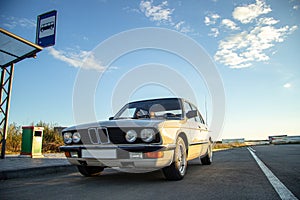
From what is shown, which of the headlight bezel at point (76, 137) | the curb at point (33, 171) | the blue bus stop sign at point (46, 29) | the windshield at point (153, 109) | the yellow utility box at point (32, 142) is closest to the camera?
the headlight bezel at point (76, 137)

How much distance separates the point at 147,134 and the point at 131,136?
0.25 m

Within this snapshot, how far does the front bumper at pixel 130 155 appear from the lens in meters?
3.35

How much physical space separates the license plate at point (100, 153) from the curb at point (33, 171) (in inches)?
70.9

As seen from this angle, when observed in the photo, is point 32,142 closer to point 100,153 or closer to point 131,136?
point 100,153

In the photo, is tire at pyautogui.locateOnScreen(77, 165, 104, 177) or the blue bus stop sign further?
the blue bus stop sign

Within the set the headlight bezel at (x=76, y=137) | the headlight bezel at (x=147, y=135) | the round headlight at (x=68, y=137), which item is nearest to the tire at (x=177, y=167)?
the headlight bezel at (x=147, y=135)

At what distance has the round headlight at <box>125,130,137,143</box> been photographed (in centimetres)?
346

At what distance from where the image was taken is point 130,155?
3387 mm

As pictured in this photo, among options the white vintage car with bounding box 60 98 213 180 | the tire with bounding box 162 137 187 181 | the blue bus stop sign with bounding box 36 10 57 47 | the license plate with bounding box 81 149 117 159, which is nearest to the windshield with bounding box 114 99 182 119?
the white vintage car with bounding box 60 98 213 180

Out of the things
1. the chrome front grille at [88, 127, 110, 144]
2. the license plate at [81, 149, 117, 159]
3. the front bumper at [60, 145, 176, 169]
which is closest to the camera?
the front bumper at [60, 145, 176, 169]

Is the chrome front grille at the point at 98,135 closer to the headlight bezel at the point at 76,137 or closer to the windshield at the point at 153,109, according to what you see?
the headlight bezel at the point at 76,137

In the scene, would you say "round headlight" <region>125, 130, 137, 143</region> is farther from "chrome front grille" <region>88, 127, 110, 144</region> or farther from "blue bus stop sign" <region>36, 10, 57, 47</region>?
"blue bus stop sign" <region>36, 10, 57, 47</region>

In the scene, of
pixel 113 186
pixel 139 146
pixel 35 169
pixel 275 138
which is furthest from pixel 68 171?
pixel 275 138

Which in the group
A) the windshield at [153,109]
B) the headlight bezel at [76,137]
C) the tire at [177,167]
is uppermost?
the windshield at [153,109]
